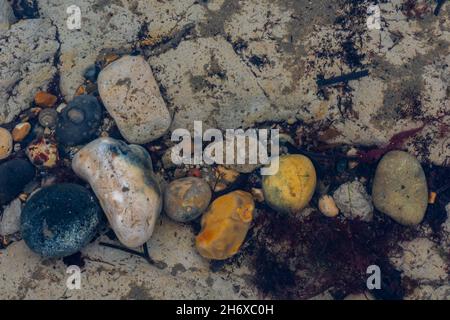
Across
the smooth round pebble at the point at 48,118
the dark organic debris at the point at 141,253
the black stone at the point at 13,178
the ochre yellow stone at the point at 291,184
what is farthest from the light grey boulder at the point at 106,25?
the ochre yellow stone at the point at 291,184

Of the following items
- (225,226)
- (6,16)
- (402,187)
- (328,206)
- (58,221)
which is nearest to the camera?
(58,221)

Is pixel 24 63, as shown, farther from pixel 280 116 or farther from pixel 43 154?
pixel 280 116

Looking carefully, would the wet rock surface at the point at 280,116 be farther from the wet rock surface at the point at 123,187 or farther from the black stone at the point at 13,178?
the wet rock surface at the point at 123,187

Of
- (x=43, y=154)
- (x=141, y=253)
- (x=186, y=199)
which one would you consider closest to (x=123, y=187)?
(x=186, y=199)

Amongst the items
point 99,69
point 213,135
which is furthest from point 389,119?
point 99,69

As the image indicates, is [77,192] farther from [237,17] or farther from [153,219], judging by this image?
[237,17]

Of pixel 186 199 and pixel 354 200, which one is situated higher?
pixel 186 199

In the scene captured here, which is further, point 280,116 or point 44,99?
point 44,99
